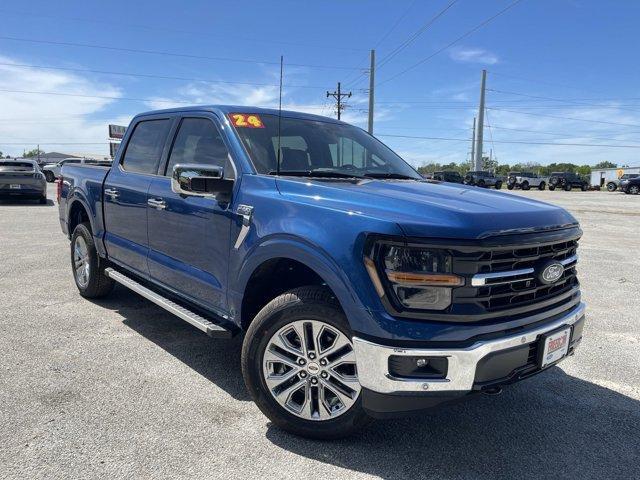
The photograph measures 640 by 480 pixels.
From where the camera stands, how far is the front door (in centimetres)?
343

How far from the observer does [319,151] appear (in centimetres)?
389

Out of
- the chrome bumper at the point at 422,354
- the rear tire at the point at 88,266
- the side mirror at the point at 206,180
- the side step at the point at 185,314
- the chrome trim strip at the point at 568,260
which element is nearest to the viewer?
the chrome bumper at the point at 422,354

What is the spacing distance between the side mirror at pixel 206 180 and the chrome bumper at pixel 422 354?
1372 millimetres

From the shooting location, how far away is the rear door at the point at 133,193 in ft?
14.4


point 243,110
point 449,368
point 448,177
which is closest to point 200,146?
point 243,110

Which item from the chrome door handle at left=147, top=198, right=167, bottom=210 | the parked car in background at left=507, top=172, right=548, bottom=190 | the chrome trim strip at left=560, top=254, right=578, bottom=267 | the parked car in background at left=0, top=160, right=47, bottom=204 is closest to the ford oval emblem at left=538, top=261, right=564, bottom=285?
the chrome trim strip at left=560, top=254, right=578, bottom=267

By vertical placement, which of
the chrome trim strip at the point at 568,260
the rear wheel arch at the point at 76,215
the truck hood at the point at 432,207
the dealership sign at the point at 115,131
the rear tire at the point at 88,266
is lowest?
the rear tire at the point at 88,266

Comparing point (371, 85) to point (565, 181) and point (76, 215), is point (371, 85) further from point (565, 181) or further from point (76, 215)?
point (76, 215)

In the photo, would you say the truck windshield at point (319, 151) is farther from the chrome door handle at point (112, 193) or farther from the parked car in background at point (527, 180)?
the parked car in background at point (527, 180)

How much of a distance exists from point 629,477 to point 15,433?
329 centimetres

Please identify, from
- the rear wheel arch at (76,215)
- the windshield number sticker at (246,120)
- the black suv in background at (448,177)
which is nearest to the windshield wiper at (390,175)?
the black suv in background at (448,177)

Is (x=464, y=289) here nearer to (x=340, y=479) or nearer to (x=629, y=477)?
(x=340, y=479)

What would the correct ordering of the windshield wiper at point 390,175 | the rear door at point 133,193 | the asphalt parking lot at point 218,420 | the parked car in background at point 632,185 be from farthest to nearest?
the parked car in background at point 632,185
the rear door at point 133,193
the windshield wiper at point 390,175
the asphalt parking lot at point 218,420

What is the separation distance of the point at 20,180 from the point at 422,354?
18495mm
